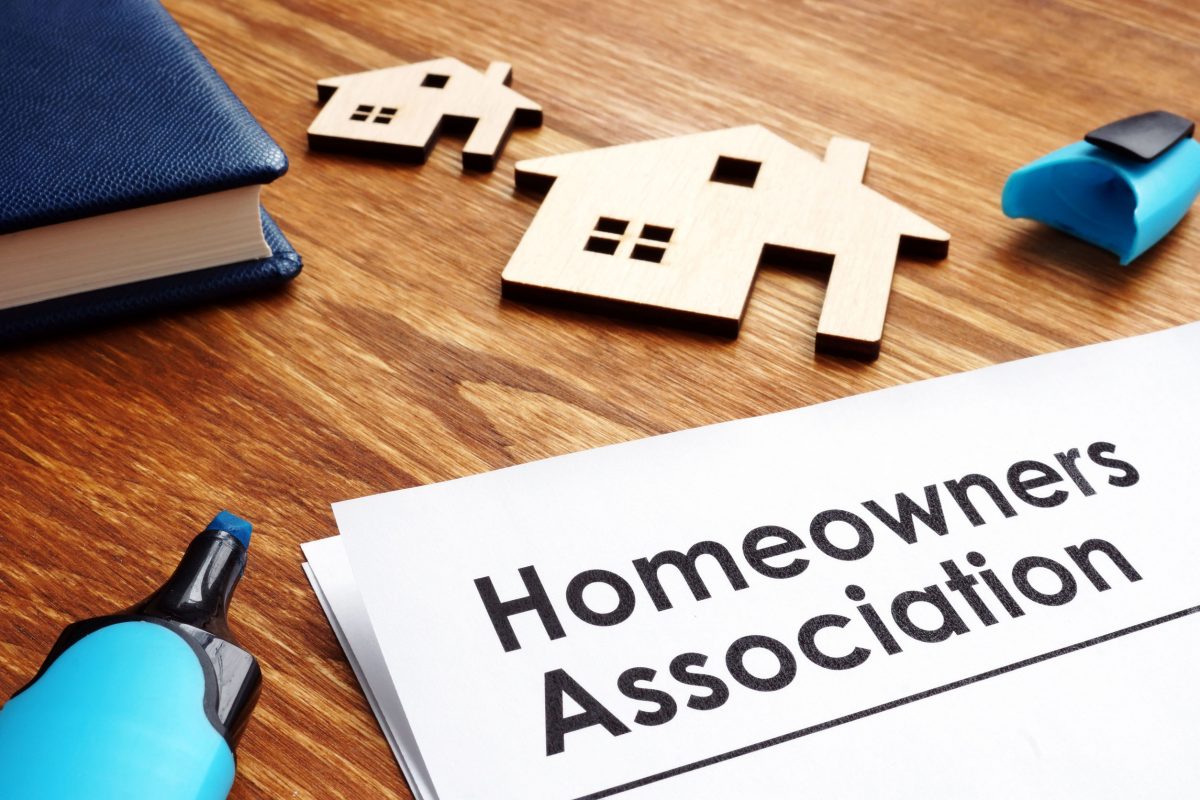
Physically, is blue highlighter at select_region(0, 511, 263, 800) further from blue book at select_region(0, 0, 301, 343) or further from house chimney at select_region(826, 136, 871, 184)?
house chimney at select_region(826, 136, 871, 184)

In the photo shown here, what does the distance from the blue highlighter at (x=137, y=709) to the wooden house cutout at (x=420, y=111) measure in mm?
421

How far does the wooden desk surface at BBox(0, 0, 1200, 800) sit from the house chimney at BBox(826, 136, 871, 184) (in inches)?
0.8

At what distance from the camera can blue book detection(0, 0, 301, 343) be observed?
0.62 m

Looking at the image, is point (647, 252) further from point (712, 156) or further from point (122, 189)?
point (122, 189)

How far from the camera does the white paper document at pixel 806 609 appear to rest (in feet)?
1.53

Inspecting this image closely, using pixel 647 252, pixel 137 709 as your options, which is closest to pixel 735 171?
pixel 647 252

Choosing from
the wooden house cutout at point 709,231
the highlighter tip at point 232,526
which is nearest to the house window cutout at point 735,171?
the wooden house cutout at point 709,231

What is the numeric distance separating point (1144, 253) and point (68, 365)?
0.66m

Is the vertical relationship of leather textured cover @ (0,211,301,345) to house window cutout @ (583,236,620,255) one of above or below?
below

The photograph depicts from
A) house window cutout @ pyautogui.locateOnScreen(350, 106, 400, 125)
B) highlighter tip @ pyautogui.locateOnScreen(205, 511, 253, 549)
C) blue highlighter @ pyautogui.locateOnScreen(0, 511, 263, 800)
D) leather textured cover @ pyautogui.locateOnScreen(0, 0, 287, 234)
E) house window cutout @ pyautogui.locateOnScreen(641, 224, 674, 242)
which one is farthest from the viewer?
house window cutout @ pyautogui.locateOnScreen(350, 106, 400, 125)

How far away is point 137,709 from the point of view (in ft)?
1.29

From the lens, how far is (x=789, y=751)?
0.47m

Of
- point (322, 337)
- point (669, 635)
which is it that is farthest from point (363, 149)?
point (669, 635)

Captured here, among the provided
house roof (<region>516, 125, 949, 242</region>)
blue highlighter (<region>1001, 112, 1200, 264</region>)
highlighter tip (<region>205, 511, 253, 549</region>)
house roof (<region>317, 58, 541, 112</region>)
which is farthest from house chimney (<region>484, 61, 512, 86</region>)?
highlighter tip (<region>205, 511, 253, 549</region>)
